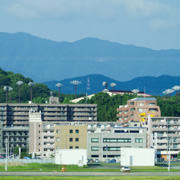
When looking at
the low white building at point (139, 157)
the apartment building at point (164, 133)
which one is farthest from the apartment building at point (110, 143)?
the low white building at point (139, 157)

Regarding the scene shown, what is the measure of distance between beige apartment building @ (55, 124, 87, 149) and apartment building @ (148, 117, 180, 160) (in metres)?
26.3

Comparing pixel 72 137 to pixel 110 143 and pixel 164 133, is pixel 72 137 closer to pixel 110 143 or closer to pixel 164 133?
pixel 110 143

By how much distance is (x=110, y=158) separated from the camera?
168 meters

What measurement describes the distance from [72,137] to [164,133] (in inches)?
1345

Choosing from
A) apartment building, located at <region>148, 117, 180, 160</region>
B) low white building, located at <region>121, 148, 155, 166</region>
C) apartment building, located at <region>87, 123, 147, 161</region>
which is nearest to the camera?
low white building, located at <region>121, 148, 155, 166</region>

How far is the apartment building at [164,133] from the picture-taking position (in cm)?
19038

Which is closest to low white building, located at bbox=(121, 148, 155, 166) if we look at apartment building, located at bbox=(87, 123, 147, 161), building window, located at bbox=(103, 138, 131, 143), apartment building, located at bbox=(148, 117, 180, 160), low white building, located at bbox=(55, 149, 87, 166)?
low white building, located at bbox=(55, 149, 87, 166)

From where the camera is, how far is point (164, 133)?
636 feet

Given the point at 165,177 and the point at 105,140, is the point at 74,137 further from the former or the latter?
the point at 165,177

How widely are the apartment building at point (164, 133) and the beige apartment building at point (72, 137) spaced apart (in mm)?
26263

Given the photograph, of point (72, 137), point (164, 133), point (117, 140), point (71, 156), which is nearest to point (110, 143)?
point (117, 140)

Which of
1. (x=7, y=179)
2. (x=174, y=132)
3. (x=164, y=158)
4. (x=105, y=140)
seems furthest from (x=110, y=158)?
(x=7, y=179)

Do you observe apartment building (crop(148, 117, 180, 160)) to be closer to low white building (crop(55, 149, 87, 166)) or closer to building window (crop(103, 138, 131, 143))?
building window (crop(103, 138, 131, 143))

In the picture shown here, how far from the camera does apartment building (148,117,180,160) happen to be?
19038 centimetres
